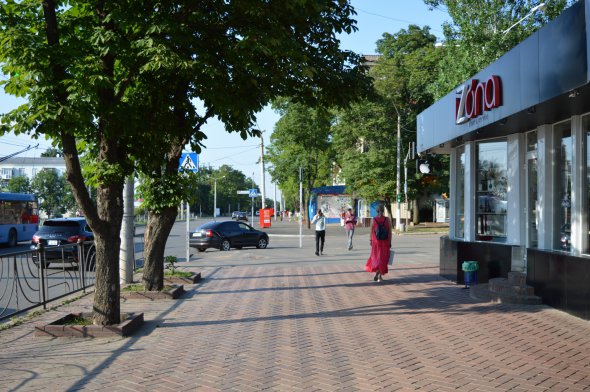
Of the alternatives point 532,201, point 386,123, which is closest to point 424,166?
point 532,201

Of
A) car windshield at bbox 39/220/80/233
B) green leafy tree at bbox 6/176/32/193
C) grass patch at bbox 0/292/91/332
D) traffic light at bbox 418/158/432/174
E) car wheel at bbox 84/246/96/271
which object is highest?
green leafy tree at bbox 6/176/32/193

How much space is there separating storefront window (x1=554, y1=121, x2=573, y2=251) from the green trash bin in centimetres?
214

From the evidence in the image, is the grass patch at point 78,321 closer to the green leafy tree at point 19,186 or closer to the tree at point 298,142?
the tree at point 298,142

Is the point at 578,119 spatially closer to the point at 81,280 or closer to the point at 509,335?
the point at 509,335

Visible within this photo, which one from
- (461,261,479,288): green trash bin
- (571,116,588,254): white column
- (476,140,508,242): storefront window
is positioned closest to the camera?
(571,116,588,254): white column

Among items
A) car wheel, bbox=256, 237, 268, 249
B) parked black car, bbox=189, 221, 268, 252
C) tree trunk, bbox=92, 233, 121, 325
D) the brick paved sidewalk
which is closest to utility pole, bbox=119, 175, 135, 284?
the brick paved sidewalk

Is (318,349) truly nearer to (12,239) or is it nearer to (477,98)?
(477,98)

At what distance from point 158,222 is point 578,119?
7.63 m

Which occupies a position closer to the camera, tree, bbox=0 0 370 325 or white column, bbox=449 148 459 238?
tree, bbox=0 0 370 325

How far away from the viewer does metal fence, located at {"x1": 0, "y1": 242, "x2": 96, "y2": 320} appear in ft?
32.7

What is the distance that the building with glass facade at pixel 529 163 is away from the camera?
795cm

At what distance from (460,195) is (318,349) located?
859 cm

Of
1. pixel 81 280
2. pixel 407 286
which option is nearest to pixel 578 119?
pixel 407 286

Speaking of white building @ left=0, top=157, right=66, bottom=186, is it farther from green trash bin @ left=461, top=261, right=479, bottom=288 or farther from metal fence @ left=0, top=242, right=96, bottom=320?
green trash bin @ left=461, top=261, right=479, bottom=288
